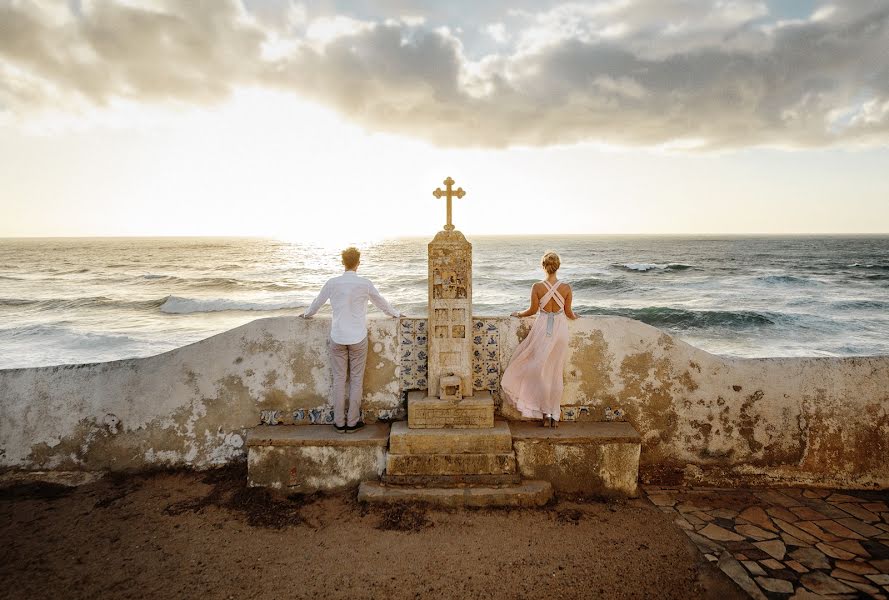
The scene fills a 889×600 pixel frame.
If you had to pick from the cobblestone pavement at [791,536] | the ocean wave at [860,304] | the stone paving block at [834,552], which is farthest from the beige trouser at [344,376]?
the ocean wave at [860,304]

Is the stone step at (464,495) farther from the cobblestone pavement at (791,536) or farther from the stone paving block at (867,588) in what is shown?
the stone paving block at (867,588)

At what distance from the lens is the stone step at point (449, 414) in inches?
165

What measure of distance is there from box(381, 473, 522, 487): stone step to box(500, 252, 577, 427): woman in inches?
25.8

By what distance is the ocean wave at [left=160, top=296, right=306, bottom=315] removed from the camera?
21388 millimetres

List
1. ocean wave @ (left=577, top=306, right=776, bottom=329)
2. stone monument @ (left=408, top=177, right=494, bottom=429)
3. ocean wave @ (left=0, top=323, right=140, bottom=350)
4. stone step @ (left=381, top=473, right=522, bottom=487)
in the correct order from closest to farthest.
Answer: stone step @ (left=381, top=473, right=522, bottom=487) < stone monument @ (left=408, top=177, right=494, bottom=429) < ocean wave @ (left=0, top=323, right=140, bottom=350) < ocean wave @ (left=577, top=306, right=776, bottom=329)

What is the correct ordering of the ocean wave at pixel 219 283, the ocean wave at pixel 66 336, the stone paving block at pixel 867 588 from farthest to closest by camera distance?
the ocean wave at pixel 219 283 → the ocean wave at pixel 66 336 → the stone paving block at pixel 867 588

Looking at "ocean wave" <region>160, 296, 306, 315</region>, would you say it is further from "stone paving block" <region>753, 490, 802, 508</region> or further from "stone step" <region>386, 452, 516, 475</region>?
"stone paving block" <region>753, 490, 802, 508</region>

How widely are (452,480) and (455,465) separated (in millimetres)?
124

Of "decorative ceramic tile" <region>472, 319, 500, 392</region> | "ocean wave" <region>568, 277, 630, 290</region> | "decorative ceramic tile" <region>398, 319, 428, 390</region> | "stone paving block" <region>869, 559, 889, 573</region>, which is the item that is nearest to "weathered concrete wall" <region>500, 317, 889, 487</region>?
"decorative ceramic tile" <region>472, 319, 500, 392</region>

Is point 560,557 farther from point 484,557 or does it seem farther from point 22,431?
point 22,431

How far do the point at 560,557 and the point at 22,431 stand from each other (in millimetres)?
4856

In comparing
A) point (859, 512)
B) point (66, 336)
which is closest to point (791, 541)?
point (859, 512)

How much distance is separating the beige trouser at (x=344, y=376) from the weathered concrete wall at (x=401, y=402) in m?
0.25

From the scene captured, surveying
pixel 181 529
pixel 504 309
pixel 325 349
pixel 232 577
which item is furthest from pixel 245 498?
pixel 504 309
